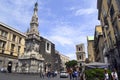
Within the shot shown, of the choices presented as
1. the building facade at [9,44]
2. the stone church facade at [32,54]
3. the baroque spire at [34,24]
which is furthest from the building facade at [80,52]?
the baroque spire at [34,24]

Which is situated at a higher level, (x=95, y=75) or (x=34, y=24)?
(x=34, y=24)

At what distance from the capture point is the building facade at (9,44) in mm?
46850

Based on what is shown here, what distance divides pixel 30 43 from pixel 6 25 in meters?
16.8

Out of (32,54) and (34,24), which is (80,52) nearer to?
(34,24)

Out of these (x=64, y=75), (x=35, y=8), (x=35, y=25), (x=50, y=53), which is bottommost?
(x=64, y=75)

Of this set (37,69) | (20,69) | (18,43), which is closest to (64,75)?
(37,69)

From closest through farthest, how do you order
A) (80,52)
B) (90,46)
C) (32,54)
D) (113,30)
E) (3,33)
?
(113,30)
(32,54)
(3,33)
(90,46)
(80,52)

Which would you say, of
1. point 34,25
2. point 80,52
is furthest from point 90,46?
point 34,25

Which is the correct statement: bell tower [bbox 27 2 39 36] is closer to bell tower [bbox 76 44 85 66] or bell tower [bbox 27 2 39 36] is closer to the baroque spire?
the baroque spire

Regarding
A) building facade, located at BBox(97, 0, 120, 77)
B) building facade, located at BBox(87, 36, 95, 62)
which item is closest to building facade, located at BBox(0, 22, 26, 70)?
building facade, located at BBox(87, 36, 95, 62)

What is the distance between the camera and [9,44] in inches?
1999

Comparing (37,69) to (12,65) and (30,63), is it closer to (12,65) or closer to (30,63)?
(30,63)

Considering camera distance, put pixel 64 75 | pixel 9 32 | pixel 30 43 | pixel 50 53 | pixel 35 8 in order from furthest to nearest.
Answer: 1. pixel 50 53
2. pixel 9 32
3. pixel 35 8
4. pixel 30 43
5. pixel 64 75

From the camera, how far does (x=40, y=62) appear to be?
40219 millimetres
